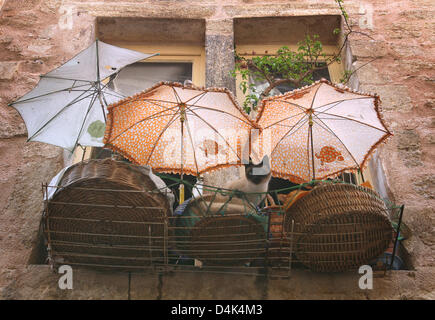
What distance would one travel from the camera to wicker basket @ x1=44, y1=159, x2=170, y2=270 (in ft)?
10.9

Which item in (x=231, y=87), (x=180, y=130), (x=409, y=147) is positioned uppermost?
(x=231, y=87)

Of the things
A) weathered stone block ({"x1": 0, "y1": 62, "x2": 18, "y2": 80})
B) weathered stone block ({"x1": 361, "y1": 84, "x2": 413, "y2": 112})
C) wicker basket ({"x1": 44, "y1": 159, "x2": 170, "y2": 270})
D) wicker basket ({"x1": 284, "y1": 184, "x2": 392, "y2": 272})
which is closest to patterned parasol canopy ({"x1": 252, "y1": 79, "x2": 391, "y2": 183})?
wicker basket ({"x1": 284, "y1": 184, "x2": 392, "y2": 272})

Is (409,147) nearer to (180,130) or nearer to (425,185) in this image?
(425,185)

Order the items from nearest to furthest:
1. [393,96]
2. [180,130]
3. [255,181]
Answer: [255,181] < [180,130] < [393,96]

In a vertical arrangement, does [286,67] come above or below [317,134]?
above

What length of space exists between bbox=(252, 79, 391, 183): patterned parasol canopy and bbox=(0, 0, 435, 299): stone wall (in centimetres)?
56

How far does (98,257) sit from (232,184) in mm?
1182

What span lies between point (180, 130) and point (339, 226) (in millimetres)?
1477

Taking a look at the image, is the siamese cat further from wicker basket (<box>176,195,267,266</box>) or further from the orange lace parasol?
wicker basket (<box>176,195,267,266</box>)

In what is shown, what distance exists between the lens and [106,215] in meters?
3.40

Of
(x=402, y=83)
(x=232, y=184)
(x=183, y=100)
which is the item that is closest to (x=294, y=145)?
(x=232, y=184)

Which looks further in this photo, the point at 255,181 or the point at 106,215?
the point at 255,181

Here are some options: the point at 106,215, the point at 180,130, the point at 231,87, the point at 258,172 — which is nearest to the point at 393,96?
the point at 231,87

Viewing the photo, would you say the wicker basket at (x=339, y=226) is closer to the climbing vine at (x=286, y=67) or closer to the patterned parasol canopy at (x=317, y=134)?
the patterned parasol canopy at (x=317, y=134)
